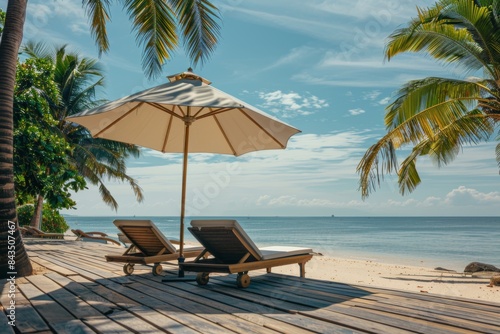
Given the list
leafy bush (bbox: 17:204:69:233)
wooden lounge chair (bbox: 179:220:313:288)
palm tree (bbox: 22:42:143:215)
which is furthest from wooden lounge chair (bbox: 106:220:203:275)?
leafy bush (bbox: 17:204:69:233)

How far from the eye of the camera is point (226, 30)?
764 cm

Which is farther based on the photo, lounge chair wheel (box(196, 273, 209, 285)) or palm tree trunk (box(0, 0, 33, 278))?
palm tree trunk (box(0, 0, 33, 278))

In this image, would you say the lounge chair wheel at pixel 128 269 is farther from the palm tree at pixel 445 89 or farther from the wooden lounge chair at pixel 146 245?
the palm tree at pixel 445 89

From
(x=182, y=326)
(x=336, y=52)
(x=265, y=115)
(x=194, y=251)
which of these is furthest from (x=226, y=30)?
(x=182, y=326)

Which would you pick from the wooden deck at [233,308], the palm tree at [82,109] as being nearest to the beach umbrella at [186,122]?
the wooden deck at [233,308]

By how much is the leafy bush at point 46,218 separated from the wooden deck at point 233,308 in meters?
12.9

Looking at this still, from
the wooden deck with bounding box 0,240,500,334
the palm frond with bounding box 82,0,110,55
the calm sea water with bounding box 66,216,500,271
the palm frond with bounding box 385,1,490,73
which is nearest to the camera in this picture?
the wooden deck with bounding box 0,240,500,334

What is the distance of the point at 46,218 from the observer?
16719 mm

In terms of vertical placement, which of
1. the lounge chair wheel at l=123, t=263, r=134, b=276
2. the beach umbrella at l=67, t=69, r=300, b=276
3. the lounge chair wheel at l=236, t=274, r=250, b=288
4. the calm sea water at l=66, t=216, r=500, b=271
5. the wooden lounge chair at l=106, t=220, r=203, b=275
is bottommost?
the calm sea water at l=66, t=216, r=500, b=271

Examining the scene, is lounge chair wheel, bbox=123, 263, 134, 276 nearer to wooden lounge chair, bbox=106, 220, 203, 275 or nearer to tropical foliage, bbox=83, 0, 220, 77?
wooden lounge chair, bbox=106, 220, 203, 275

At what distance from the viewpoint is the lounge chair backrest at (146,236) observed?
203 inches

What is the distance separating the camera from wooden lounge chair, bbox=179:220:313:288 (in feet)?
13.7

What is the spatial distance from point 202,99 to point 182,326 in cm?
221

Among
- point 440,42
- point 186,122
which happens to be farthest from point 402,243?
point 186,122
